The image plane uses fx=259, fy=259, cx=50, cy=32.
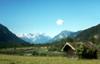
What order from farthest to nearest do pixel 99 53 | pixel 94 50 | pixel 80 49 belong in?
pixel 99 53 < pixel 94 50 < pixel 80 49

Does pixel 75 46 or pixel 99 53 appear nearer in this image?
pixel 75 46

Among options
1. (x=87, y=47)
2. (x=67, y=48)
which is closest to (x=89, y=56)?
(x=87, y=47)

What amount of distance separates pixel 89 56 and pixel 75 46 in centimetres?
421

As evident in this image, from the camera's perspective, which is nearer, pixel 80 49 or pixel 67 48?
pixel 80 49

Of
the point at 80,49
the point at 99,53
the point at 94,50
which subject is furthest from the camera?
the point at 99,53

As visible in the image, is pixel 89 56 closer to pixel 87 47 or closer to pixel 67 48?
pixel 87 47

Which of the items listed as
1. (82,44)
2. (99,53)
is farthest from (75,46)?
(99,53)

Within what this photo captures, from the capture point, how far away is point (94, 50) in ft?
214

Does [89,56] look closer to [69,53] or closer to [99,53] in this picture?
[69,53]

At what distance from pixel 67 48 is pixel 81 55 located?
635 cm

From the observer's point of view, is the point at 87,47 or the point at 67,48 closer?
the point at 87,47

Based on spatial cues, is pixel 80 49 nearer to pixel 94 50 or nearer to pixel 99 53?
pixel 94 50

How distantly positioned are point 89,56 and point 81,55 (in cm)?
256

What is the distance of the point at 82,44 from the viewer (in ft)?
203
